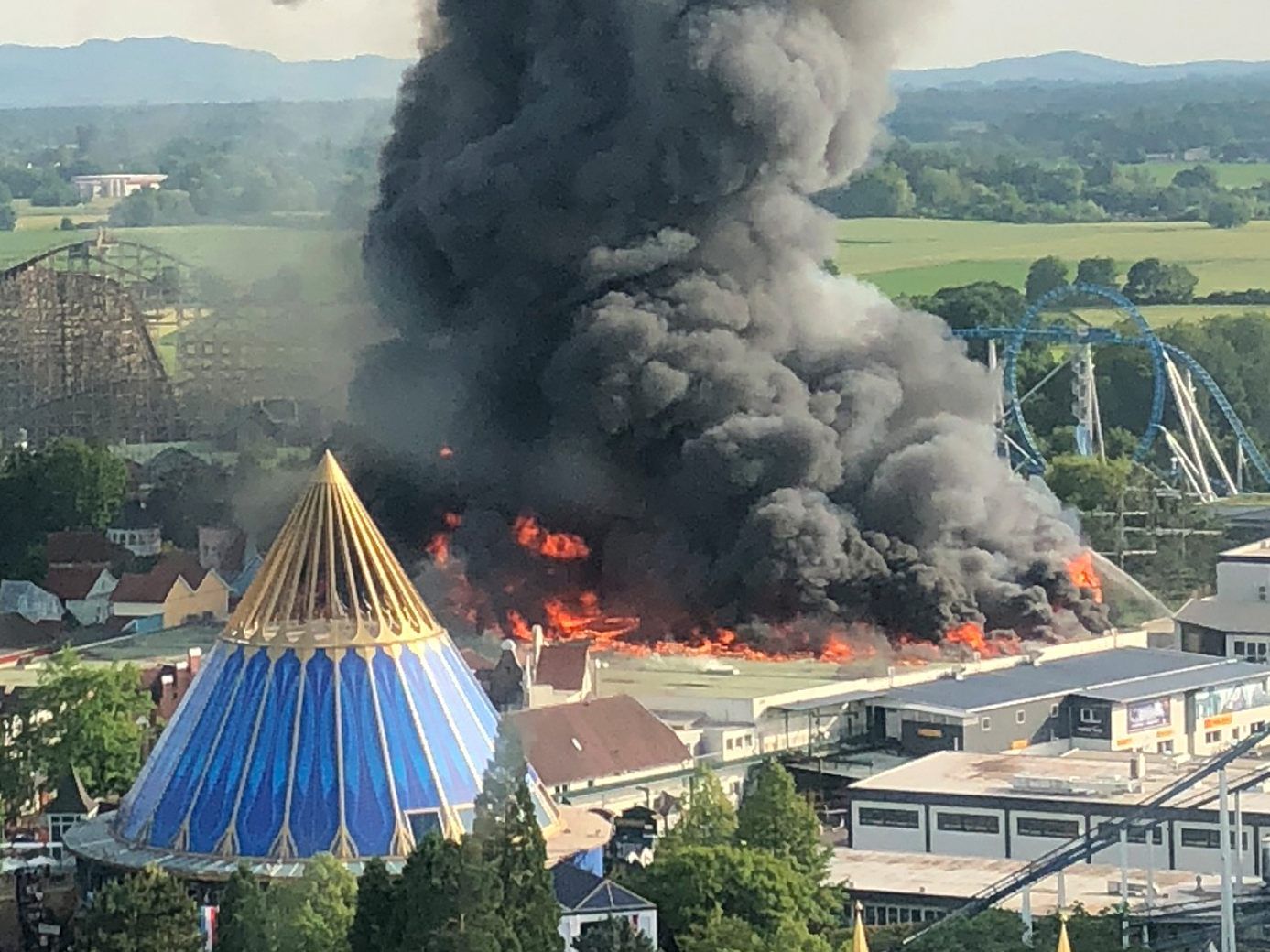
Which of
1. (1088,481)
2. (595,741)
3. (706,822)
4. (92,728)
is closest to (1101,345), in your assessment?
(1088,481)

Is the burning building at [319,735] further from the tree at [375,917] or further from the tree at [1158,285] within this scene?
the tree at [1158,285]

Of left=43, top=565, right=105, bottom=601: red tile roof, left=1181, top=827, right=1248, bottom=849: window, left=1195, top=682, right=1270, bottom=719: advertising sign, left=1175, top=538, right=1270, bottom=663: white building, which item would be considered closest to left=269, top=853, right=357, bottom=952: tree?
left=1181, top=827, right=1248, bottom=849: window

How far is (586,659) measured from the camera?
3838 centimetres

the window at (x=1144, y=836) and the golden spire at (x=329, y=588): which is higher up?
the golden spire at (x=329, y=588)

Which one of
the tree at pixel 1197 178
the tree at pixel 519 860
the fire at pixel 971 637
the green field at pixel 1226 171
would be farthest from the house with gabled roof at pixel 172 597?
the green field at pixel 1226 171

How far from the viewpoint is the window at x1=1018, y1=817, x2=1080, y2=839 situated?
101 feet

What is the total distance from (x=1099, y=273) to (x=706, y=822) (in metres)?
75.8

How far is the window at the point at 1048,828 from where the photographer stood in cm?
3092

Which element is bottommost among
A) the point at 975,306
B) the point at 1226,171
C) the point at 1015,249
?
the point at 1015,249

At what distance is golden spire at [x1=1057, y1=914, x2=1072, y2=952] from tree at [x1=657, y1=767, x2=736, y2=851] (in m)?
3.73

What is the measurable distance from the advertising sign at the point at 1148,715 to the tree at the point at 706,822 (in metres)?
8.03

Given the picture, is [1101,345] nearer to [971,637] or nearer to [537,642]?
[971,637]

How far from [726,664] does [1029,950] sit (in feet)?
47.8

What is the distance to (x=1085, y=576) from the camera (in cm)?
4428
